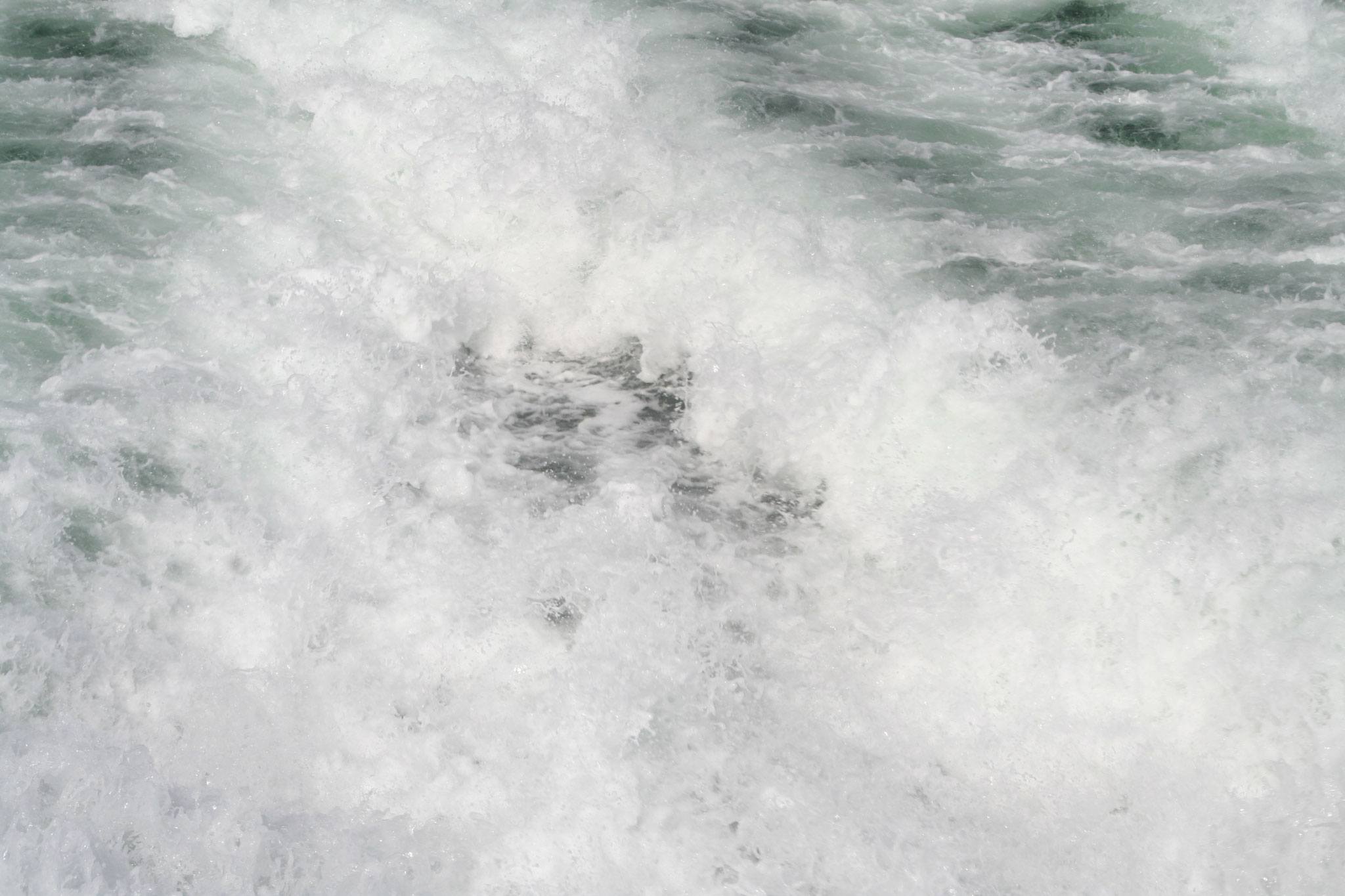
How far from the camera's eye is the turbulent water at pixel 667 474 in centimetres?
363

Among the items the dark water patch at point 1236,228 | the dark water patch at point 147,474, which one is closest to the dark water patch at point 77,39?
the dark water patch at point 147,474

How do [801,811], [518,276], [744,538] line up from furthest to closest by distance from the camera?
[518,276] → [744,538] → [801,811]

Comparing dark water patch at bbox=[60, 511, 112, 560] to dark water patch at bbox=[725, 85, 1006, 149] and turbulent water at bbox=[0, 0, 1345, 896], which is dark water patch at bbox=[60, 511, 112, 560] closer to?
turbulent water at bbox=[0, 0, 1345, 896]

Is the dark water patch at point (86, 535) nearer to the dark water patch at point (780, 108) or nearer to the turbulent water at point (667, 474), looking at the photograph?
the turbulent water at point (667, 474)

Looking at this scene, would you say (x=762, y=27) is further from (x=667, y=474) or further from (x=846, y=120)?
(x=667, y=474)

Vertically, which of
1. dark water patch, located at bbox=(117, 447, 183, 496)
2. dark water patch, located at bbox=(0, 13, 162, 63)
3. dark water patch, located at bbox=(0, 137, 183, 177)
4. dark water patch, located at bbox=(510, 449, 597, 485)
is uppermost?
dark water patch, located at bbox=(0, 13, 162, 63)

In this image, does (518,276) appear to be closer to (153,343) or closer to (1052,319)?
(153,343)

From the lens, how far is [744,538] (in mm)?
4418

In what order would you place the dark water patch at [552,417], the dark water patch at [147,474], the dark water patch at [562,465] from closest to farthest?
the dark water patch at [147,474] < the dark water patch at [562,465] < the dark water patch at [552,417]

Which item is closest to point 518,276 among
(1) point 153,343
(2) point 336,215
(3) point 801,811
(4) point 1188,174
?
(2) point 336,215

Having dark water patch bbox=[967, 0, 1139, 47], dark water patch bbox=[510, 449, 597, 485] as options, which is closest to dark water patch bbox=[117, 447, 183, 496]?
dark water patch bbox=[510, 449, 597, 485]

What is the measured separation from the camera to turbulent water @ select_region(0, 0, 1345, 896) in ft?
11.9

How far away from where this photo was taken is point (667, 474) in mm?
4715

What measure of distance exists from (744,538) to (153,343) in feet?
9.55
